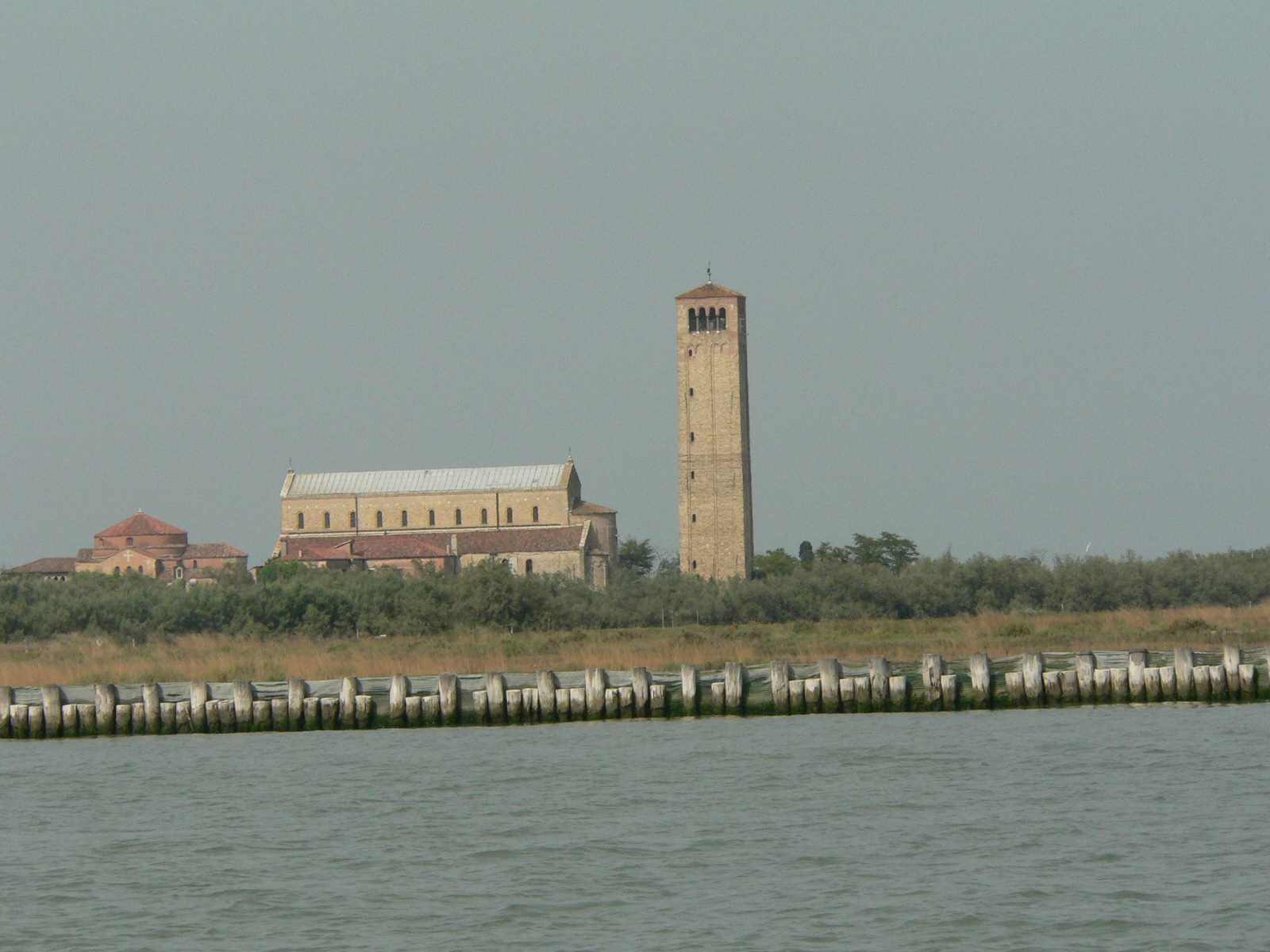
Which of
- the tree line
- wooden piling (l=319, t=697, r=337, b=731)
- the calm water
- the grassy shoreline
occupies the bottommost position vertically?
the calm water

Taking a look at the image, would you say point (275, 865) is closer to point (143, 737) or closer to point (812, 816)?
point (812, 816)

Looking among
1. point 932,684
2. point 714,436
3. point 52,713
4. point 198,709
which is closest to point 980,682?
point 932,684

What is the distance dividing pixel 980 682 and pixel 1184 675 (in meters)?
2.69

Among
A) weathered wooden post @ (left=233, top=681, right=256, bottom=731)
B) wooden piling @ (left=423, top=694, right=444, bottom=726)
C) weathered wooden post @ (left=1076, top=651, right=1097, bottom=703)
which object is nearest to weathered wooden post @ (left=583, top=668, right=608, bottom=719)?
wooden piling @ (left=423, top=694, right=444, bottom=726)

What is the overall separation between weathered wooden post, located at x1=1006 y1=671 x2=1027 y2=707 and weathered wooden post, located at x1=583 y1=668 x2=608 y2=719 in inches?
217

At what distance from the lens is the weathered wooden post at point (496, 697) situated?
25484 mm

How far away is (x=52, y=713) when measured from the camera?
86.9ft

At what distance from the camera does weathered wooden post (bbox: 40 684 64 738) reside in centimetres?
2648

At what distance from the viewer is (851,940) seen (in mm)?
12609

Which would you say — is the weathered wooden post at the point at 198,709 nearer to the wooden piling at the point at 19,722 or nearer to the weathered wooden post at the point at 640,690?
the wooden piling at the point at 19,722

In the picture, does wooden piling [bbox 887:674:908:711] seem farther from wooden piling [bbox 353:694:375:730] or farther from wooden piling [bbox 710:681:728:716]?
wooden piling [bbox 353:694:375:730]

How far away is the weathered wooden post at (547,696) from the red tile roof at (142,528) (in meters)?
79.0

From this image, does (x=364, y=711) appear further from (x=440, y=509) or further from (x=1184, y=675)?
(x=440, y=509)

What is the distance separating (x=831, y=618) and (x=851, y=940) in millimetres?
42726
